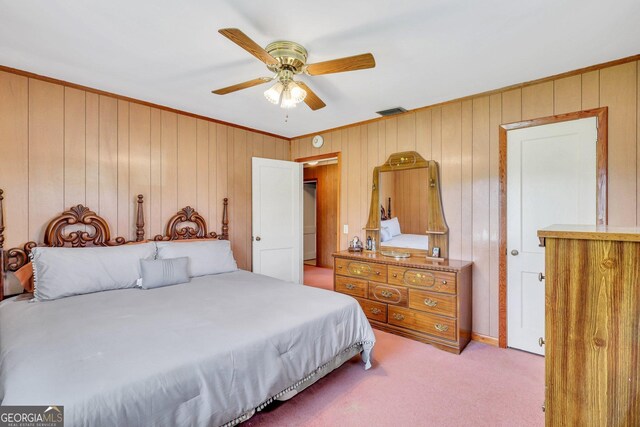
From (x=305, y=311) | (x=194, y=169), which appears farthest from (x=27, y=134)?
(x=305, y=311)

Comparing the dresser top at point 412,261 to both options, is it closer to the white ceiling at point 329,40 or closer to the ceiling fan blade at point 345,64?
the white ceiling at point 329,40

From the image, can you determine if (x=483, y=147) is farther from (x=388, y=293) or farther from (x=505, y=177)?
(x=388, y=293)

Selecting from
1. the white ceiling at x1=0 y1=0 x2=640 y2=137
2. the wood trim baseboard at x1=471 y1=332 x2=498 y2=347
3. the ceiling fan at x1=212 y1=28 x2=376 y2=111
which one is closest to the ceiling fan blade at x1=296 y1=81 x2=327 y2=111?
the ceiling fan at x1=212 y1=28 x2=376 y2=111

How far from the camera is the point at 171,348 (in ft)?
4.89

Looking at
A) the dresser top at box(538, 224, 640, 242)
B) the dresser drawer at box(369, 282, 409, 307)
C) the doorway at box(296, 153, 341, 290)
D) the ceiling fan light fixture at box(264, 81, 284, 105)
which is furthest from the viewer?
the doorway at box(296, 153, 341, 290)

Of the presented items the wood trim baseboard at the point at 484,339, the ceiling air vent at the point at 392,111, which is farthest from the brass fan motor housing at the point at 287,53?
the wood trim baseboard at the point at 484,339

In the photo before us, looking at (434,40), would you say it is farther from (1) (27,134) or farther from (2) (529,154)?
(1) (27,134)

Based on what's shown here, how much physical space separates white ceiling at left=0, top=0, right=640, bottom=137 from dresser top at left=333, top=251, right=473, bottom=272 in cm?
173

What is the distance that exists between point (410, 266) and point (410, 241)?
1.75 ft

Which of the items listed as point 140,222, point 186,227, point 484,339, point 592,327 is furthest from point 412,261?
point 140,222

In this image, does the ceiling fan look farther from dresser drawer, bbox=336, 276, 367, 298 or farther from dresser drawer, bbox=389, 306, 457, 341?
dresser drawer, bbox=389, 306, 457, 341

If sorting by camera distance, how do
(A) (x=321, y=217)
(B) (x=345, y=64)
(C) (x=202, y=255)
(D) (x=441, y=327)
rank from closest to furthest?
1. (B) (x=345, y=64)
2. (D) (x=441, y=327)
3. (C) (x=202, y=255)
4. (A) (x=321, y=217)

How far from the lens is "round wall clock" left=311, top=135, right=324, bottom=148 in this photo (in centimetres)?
448

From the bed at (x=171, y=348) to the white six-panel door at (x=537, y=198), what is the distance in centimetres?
159
